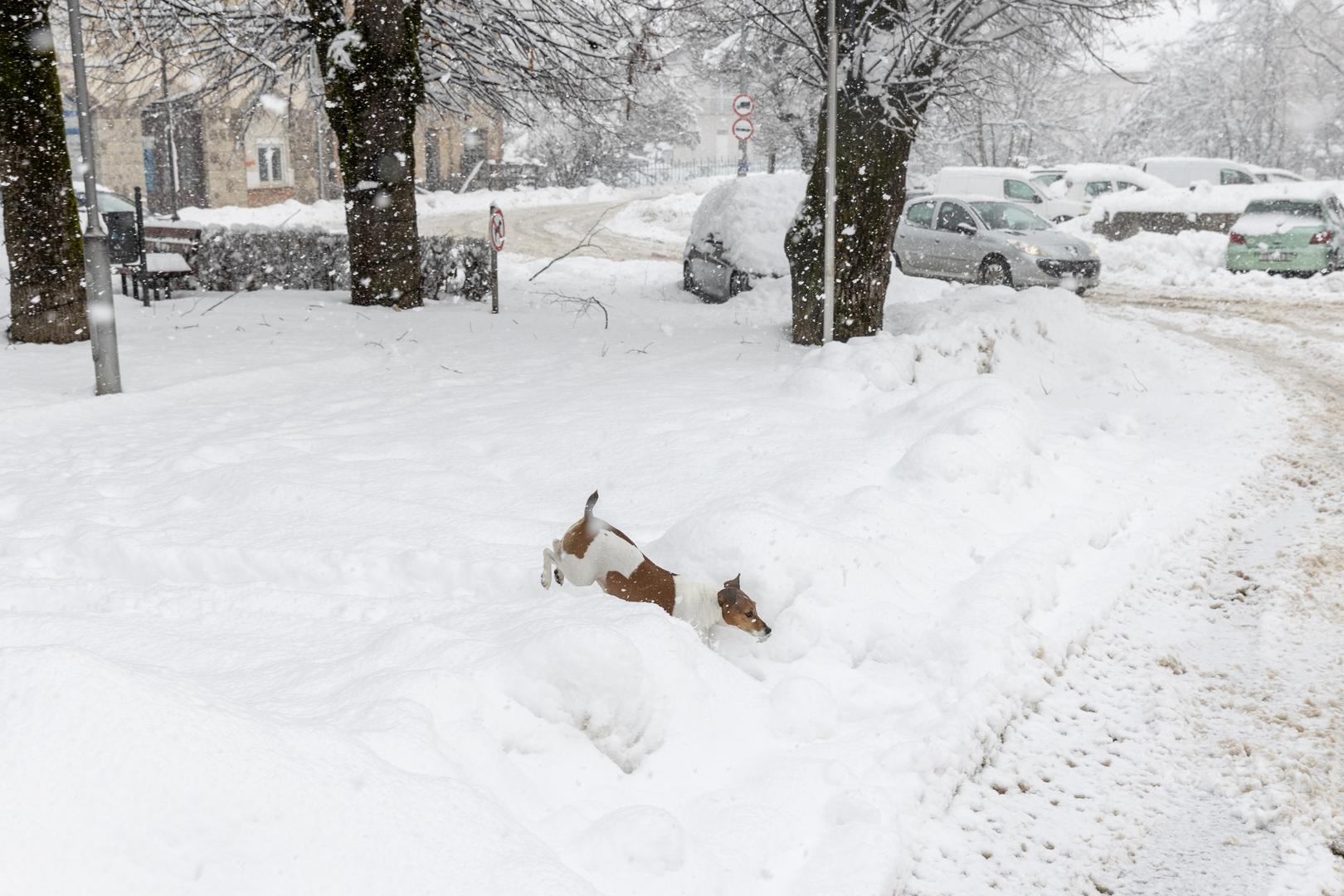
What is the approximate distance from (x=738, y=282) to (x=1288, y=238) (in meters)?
9.09

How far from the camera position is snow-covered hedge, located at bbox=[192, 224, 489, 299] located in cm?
1423

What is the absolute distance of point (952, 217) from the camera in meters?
16.8

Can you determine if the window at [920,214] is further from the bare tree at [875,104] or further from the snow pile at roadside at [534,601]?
the snow pile at roadside at [534,601]

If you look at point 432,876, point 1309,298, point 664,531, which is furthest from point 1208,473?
point 1309,298

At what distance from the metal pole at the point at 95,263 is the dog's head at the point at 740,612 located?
17.0ft

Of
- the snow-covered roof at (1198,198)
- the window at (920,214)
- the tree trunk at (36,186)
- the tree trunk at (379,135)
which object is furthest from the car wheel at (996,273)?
the tree trunk at (36,186)

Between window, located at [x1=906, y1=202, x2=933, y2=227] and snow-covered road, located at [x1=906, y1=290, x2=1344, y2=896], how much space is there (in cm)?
1157

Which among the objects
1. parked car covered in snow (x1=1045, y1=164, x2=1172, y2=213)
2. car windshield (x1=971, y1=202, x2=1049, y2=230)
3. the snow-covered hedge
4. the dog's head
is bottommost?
the dog's head

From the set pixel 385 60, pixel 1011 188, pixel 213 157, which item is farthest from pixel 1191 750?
pixel 213 157

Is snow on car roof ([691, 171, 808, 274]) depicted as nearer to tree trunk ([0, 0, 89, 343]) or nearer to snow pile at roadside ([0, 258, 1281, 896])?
snow pile at roadside ([0, 258, 1281, 896])

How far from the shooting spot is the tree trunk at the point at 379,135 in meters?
A: 11.6

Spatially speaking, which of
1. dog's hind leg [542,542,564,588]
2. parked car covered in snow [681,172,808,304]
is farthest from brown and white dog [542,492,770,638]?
parked car covered in snow [681,172,808,304]

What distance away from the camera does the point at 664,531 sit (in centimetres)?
550

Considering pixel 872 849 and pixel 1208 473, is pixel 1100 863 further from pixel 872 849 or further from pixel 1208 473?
pixel 1208 473
